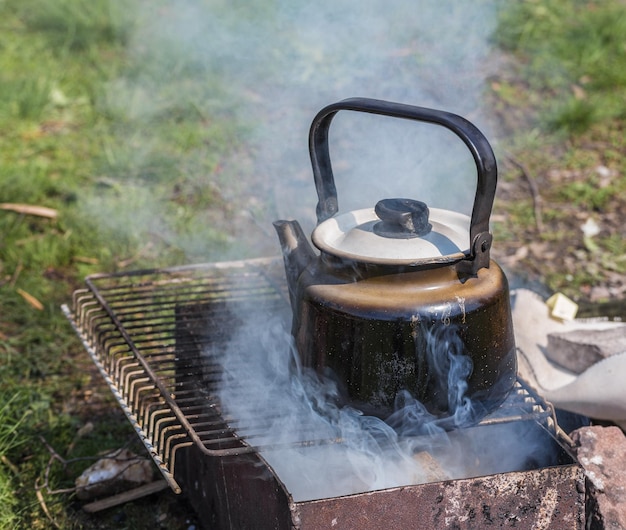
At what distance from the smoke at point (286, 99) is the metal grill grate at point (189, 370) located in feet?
3.37

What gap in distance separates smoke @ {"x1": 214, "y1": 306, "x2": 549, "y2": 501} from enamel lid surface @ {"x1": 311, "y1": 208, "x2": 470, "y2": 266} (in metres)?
0.19

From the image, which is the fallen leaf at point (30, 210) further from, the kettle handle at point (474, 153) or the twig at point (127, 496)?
the kettle handle at point (474, 153)

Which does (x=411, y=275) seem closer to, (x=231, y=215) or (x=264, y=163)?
(x=231, y=215)

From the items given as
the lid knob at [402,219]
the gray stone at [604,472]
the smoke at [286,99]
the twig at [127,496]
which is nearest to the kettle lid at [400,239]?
the lid knob at [402,219]

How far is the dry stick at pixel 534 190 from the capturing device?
4899 millimetres

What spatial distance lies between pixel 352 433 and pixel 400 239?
53 cm

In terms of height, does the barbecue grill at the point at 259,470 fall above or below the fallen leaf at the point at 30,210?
above

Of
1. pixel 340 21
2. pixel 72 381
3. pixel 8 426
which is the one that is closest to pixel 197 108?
pixel 340 21

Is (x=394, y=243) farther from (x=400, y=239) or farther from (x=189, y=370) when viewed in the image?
(x=189, y=370)

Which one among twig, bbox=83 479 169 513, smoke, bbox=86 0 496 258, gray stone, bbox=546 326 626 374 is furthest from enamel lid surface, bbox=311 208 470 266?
smoke, bbox=86 0 496 258

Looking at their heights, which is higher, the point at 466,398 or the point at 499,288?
the point at 499,288

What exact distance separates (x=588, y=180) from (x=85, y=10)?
14.6 ft

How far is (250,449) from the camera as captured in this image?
6.18ft

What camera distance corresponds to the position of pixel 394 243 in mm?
1870
